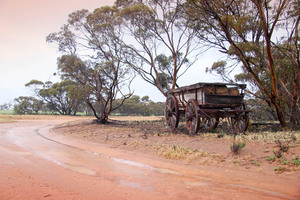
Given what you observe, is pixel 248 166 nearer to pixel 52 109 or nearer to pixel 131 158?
pixel 131 158

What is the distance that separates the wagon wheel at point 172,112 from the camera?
10719 millimetres

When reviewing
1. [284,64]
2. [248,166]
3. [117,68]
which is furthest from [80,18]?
[248,166]

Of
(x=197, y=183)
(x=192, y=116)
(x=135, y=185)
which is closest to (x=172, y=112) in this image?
(x=192, y=116)

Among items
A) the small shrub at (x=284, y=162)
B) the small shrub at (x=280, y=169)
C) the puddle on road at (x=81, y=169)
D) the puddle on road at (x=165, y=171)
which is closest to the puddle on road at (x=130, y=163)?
the puddle on road at (x=165, y=171)

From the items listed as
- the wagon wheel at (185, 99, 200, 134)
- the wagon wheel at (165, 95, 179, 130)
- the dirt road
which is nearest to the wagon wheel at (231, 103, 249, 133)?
the wagon wheel at (185, 99, 200, 134)

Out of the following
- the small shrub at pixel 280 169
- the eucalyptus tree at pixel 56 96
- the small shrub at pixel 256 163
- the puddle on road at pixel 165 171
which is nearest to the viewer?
the small shrub at pixel 280 169

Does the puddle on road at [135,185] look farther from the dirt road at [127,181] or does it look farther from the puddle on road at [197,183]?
the puddle on road at [197,183]

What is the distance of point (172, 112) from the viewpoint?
11320 mm

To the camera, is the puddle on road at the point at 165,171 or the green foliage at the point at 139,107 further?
the green foliage at the point at 139,107

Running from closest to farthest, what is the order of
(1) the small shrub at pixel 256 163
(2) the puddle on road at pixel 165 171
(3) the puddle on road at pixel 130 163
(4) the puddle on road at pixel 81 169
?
(4) the puddle on road at pixel 81 169
(2) the puddle on road at pixel 165 171
(1) the small shrub at pixel 256 163
(3) the puddle on road at pixel 130 163

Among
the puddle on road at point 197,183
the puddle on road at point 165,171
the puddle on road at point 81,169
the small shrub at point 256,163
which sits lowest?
the puddle on road at point 197,183

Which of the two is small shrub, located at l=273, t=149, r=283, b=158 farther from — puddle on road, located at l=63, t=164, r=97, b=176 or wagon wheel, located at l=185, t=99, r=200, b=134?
puddle on road, located at l=63, t=164, r=97, b=176

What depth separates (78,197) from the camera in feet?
11.2

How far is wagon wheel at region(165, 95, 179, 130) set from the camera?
10719 millimetres
